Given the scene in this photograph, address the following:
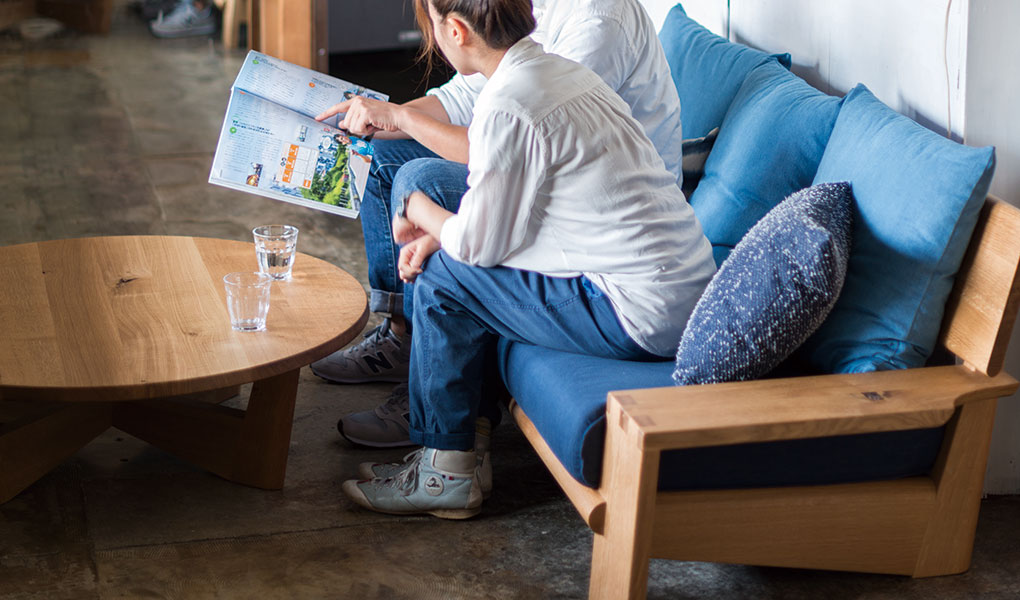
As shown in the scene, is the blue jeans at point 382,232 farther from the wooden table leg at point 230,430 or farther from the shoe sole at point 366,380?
the wooden table leg at point 230,430

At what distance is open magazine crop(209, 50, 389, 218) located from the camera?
91.5 inches

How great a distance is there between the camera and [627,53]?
2191 mm

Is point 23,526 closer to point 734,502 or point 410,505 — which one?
point 410,505

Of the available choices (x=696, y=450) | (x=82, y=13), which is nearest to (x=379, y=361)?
(x=696, y=450)

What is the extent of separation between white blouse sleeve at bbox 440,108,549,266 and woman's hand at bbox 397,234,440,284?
0.15 meters

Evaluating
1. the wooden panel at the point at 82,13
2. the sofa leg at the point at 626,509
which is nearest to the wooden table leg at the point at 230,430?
the sofa leg at the point at 626,509

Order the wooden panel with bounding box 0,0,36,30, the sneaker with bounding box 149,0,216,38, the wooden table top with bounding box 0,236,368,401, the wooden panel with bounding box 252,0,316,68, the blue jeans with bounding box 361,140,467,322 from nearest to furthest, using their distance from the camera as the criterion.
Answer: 1. the wooden table top with bounding box 0,236,368,401
2. the blue jeans with bounding box 361,140,467,322
3. the wooden panel with bounding box 252,0,316,68
4. the wooden panel with bounding box 0,0,36,30
5. the sneaker with bounding box 149,0,216,38

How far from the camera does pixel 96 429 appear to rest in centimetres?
220

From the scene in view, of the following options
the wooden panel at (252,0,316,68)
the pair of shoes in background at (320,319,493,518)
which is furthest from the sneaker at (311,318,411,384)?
the wooden panel at (252,0,316,68)

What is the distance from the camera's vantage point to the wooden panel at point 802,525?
1.73 m

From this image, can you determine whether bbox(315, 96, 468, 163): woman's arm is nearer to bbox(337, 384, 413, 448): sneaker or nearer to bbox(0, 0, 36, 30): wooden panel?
bbox(337, 384, 413, 448): sneaker

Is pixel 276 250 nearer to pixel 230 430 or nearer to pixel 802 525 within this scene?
pixel 230 430

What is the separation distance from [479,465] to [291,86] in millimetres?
923

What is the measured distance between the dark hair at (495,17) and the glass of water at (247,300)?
0.59 metres
